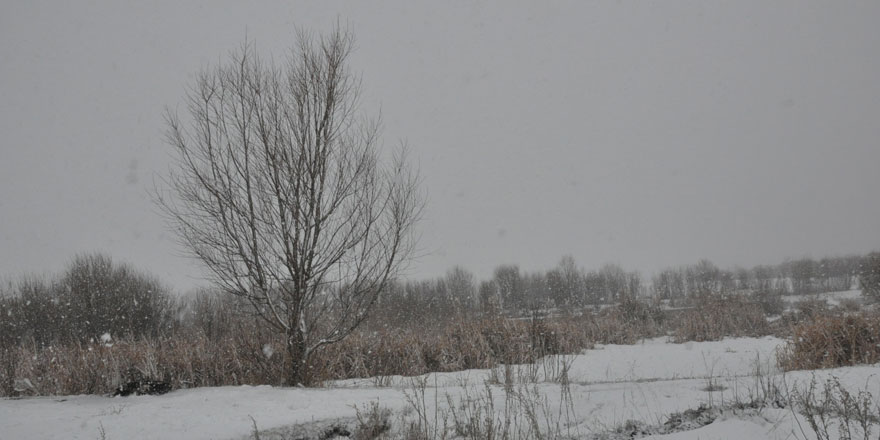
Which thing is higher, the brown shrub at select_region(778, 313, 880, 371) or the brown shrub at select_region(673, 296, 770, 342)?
the brown shrub at select_region(778, 313, 880, 371)

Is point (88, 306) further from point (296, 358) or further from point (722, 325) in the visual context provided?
point (722, 325)

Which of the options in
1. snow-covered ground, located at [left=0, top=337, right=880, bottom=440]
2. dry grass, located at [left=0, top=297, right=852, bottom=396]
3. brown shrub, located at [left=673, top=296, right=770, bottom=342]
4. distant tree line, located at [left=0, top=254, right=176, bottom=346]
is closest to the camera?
snow-covered ground, located at [left=0, top=337, right=880, bottom=440]

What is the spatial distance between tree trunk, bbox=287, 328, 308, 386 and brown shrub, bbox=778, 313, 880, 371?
31.9ft

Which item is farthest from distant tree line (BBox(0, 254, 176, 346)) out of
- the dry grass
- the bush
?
the bush

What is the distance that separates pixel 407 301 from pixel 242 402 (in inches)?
1197

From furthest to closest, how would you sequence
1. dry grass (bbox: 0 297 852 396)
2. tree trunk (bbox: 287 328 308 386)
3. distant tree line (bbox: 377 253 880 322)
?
distant tree line (bbox: 377 253 880 322), dry grass (bbox: 0 297 852 396), tree trunk (bbox: 287 328 308 386)

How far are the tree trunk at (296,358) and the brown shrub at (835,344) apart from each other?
971 centimetres

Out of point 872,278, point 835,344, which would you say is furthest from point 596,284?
point 835,344

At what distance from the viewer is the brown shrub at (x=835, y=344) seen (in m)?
9.15

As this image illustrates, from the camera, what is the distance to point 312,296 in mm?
6648

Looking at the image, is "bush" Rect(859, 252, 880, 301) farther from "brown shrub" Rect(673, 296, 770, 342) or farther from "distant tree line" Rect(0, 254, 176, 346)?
"distant tree line" Rect(0, 254, 176, 346)

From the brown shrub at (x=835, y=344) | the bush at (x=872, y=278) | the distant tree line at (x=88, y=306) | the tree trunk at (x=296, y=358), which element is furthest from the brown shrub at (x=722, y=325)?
the distant tree line at (x=88, y=306)

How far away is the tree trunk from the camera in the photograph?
21.1 ft

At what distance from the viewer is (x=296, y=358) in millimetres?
6504
